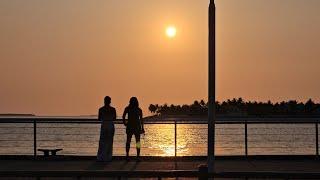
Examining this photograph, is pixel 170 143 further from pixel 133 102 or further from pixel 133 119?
pixel 133 102

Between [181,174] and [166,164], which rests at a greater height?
[181,174]

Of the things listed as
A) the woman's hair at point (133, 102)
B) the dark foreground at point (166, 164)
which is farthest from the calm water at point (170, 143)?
the woman's hair at point (133, 102)

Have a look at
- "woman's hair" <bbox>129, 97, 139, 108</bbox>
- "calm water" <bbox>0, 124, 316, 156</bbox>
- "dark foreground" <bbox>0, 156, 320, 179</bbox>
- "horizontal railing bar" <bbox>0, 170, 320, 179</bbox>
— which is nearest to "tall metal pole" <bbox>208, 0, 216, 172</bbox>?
"dark foreground" <bbox>0, 156, 320, 179</bbox>

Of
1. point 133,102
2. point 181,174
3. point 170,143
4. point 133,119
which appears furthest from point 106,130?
point 170,143

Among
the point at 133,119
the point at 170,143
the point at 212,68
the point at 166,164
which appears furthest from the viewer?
the point at 170,143

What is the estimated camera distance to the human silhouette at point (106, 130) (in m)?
19.9

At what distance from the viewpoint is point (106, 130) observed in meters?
20.0

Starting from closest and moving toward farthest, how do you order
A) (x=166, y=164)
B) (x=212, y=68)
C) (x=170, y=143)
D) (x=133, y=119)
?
(x=212, y=68)
(x=166, y=164)
(x=133, y=119)
(x=170, y=143)

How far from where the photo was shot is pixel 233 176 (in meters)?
9.13

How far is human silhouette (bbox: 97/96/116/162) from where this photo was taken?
19.9 metres

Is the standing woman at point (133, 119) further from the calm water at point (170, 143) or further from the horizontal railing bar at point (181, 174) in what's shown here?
the horizontal railing bar at point (181, 174)

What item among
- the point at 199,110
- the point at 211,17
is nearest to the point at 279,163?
the point at 211,17

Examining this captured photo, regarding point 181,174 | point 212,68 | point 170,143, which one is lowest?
point 170,143

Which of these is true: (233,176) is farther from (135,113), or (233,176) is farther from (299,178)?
(135,113)
